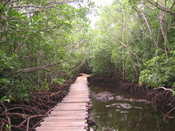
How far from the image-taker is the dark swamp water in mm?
4707

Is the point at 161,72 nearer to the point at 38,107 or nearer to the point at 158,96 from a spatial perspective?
the point at 158,96

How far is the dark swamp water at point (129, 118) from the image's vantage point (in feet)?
15.4

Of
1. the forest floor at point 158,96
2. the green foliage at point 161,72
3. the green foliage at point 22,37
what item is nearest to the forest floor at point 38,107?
the forest floor at point 158,96

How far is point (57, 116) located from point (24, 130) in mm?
1225

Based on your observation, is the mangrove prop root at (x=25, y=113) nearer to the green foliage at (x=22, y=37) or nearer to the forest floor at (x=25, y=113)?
the forest floor at (x=25, y=113)

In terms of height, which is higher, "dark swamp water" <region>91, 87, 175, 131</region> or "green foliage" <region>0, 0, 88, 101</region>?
"green foliage" <region>0, 0, 88, 101</region>

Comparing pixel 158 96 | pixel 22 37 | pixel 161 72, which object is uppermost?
pixel 22 37

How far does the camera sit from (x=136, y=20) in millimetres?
9141

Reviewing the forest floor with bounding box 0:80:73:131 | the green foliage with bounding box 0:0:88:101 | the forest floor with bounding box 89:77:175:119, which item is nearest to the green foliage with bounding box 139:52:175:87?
the forest floor with bounding box 89:77:175:119

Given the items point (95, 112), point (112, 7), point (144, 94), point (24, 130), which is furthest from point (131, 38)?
point (24, 130)

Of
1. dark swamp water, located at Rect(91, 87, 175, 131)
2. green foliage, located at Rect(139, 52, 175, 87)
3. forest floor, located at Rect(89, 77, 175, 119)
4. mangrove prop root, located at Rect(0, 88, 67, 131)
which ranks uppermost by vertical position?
green foliage, located at Rect(139, 52, 175, 87)

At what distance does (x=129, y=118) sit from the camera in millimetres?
5473

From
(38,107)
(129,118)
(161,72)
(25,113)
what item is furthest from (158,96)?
(25,113)

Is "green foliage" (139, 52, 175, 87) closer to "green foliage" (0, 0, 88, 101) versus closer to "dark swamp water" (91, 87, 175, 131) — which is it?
"dark swamp water" (91, 87, 175, 131)
